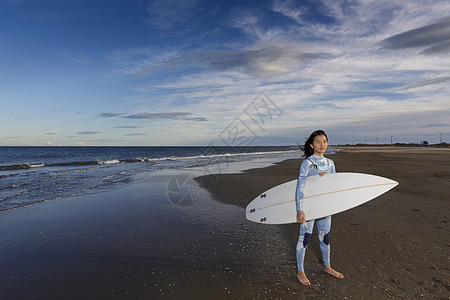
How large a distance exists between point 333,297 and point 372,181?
2006mm

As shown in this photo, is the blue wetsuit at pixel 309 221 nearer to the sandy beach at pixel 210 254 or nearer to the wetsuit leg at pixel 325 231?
the wetsuit leg at pixel 325 231

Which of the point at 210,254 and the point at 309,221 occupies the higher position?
the point at 309,221

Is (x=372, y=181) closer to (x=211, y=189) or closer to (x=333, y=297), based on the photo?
(x=333, y=297)

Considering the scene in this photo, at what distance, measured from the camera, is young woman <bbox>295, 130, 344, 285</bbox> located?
3.24 metres

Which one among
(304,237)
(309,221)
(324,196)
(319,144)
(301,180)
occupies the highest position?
(319,144)

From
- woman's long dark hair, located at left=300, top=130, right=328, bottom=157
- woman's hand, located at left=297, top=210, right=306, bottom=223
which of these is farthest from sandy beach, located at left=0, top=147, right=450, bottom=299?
woman's long dark hair, located at left=300, top=130, right=328, bottom=157

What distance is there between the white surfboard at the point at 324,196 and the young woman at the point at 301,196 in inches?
6.0

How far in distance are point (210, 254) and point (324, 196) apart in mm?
2174

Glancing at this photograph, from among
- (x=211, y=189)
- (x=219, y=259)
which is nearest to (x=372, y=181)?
(x=219, y=259)

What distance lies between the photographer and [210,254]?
13.7 feet

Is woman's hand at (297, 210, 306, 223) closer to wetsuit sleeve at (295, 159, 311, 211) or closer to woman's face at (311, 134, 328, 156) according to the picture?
wetsuit sleeve at (295, 159, 311, 211)

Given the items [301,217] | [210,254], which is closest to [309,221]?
[301,217]

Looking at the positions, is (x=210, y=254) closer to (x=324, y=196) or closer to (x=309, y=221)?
(x=309, y=221)

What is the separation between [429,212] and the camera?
6000 millimetres
